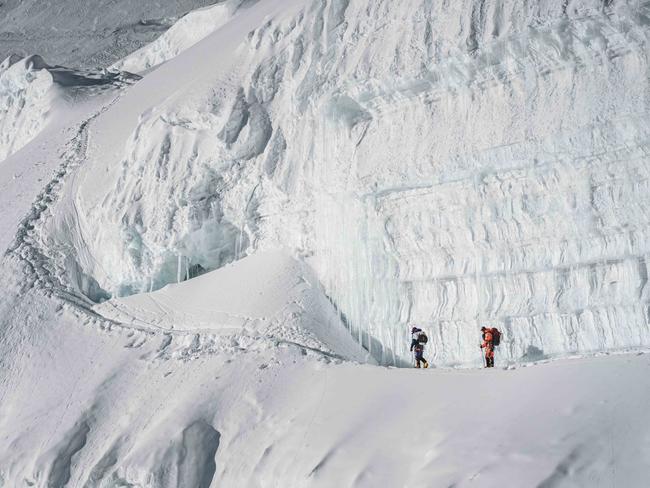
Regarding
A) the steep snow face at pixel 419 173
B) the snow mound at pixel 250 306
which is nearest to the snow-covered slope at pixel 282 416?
the snow mound at pixel 250 306

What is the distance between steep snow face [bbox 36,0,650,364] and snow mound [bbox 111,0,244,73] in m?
11.5

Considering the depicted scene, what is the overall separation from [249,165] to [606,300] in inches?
289

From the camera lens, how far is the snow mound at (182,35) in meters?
29.4

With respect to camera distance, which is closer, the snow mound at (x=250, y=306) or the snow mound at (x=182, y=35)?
the snow mound at (x=250, y=306)

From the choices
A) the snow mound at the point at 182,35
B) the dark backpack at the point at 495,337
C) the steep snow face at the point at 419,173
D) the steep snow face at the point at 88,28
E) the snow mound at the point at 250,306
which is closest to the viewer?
the dark backpack at the point at 495,337

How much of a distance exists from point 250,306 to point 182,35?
62.5 ft

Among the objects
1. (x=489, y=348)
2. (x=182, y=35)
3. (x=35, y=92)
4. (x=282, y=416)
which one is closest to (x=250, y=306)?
(x=282, y=416)

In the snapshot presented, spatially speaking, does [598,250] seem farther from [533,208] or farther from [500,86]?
[500,86]

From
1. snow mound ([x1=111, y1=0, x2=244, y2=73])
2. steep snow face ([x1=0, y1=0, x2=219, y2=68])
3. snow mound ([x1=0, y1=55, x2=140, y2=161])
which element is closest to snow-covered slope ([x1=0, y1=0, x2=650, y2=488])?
snow mound ([x1=0, y1=55, x2=140, y2=161])

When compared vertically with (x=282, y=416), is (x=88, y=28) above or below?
above

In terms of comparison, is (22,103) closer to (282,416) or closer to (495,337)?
(282,416)

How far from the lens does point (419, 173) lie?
14.5m

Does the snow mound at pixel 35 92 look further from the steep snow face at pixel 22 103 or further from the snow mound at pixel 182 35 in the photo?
the snow mound at pixel 182 35

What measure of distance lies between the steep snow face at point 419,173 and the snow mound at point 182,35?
11.5m
